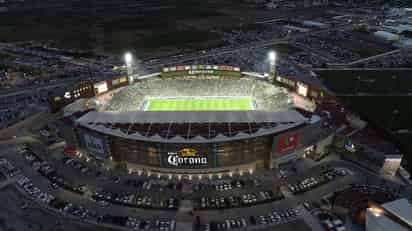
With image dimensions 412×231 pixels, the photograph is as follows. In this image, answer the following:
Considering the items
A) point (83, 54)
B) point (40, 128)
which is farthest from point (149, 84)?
point (83, 54)

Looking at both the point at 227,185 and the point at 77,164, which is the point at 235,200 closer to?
the point at 227,185

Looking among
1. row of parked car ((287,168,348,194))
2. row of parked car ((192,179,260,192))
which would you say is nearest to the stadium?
row of parked car ((192,179,260,192))

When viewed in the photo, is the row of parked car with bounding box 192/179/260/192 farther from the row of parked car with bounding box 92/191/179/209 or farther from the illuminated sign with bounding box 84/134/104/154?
the illuminated sign with bounding box 84/134/104/154

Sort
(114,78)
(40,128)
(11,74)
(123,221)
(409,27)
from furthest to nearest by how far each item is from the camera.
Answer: (409,27)
(11,74)
(114,78)
(40,128)
(123,221)

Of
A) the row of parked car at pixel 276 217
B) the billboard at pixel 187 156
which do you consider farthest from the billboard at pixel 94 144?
the row of parked car at pixel 276 217

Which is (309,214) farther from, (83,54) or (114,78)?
(83,54)

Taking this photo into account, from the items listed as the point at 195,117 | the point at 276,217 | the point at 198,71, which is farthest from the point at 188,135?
the point at 198,71
